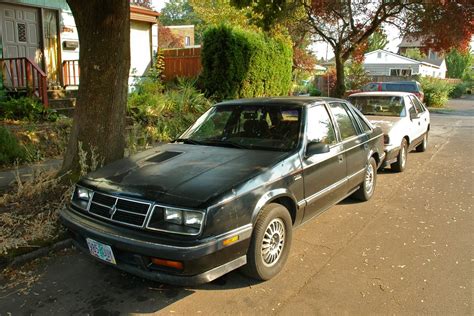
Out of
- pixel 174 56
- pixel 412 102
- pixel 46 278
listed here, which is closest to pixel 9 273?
pixel 46 278

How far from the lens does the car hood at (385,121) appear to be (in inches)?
299

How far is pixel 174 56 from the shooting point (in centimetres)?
1691

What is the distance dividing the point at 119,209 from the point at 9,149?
517 centimetres

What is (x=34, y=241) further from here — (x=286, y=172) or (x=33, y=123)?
(x=33, y=123)

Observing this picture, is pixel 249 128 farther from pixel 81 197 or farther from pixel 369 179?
pixel 369 179

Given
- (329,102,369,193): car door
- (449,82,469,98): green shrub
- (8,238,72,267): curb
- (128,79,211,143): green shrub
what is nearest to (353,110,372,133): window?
(329,102,369,193): car door

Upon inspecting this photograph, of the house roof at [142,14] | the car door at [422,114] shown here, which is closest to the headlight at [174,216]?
the car door at [422,114]

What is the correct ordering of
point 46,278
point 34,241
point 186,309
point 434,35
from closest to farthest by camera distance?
point 186,309 → point 46,278 → point 34,241 → point 434,35

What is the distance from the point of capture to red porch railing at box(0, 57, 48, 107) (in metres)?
9.95

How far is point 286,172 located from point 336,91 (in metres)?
16.0

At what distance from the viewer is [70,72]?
13.2 metres

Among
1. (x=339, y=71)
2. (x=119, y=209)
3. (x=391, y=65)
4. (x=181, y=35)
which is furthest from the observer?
(x=391, y=65)

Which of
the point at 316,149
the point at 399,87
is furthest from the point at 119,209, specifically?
the point at 399,87

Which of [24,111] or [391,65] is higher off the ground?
[391,65]
